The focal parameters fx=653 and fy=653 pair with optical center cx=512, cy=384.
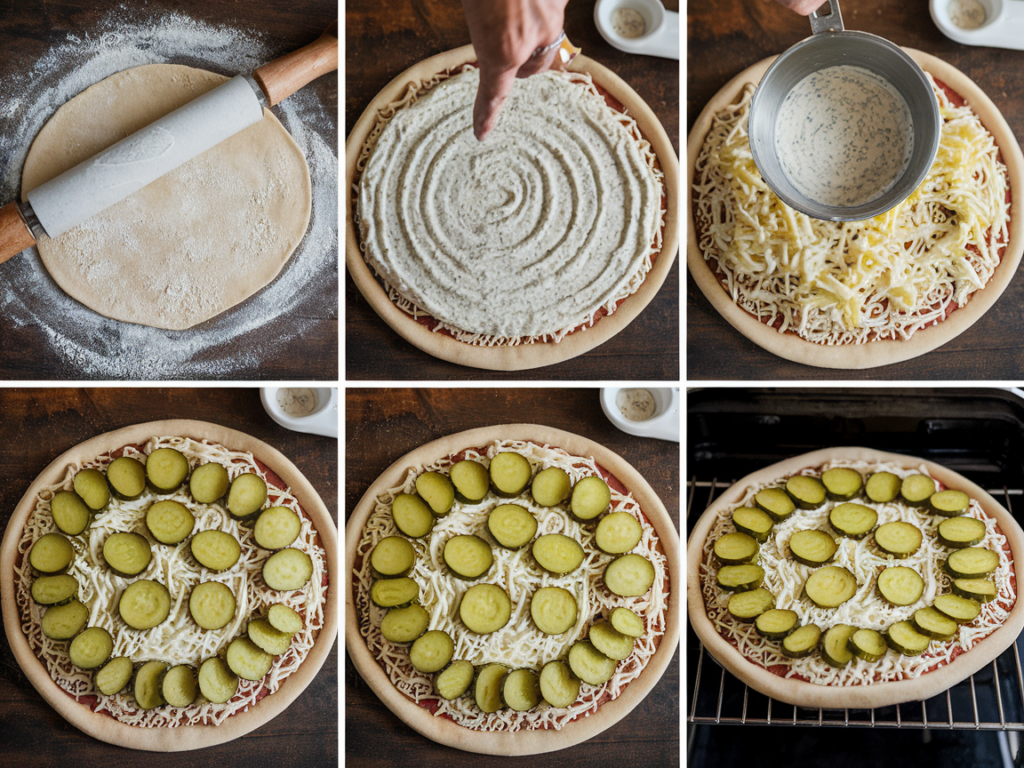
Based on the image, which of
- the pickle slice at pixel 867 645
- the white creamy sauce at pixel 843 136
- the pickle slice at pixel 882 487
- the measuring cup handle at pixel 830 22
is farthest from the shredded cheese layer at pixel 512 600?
the measuring cup handle at pixel 830 22

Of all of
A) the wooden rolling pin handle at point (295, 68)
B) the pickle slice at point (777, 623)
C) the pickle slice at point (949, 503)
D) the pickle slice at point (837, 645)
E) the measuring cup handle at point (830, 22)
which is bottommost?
the pickle slice at point (837, 645)

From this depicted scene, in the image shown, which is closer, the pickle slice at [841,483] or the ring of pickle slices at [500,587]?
the ring of pickle slices at [500,587]

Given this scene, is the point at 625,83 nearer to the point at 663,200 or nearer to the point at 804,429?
the point at 663,200

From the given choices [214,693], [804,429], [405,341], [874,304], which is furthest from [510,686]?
[874,304]

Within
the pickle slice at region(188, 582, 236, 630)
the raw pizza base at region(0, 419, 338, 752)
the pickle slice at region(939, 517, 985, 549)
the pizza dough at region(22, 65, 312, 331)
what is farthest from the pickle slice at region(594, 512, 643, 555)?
the pizza dough at region(22, 65, 312, 331)

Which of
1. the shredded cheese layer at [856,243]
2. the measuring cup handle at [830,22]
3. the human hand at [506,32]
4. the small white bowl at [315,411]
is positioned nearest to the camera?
the human hand at [506,32]

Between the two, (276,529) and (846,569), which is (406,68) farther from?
(846,569)

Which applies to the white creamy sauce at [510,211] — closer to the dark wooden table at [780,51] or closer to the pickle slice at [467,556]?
the dark wooden table at [780,51]
